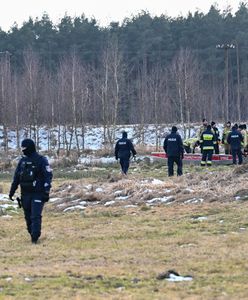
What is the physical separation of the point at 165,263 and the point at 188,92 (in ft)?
132

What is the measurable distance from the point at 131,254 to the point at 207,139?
1726cm

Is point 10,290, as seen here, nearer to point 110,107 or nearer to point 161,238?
point 161,238

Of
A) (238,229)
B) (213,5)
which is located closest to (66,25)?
(213,5)

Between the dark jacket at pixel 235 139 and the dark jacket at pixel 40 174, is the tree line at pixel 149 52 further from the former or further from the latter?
the dark jacket at pixel 40 174

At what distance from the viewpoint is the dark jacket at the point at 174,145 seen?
22.1 metres

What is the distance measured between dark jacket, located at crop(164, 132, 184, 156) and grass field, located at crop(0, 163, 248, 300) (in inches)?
279

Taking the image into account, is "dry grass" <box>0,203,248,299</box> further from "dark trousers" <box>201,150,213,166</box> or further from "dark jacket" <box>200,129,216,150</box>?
"dark trousers" <box>201,150,213,166</box>

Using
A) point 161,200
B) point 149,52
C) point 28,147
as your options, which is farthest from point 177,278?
point 149,52

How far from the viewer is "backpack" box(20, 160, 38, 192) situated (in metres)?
11.3

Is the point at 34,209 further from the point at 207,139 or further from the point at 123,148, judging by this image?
the point at 207,139

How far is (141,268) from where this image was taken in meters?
8.55

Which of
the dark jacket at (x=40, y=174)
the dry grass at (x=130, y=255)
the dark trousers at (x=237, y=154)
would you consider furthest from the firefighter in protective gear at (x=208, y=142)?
the dark jacket at (x=40, y=174)

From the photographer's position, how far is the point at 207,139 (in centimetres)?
2650

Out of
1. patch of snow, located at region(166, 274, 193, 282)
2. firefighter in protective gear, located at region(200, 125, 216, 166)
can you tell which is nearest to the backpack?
patch of snow, located at region(166, 274, 193, 282)
